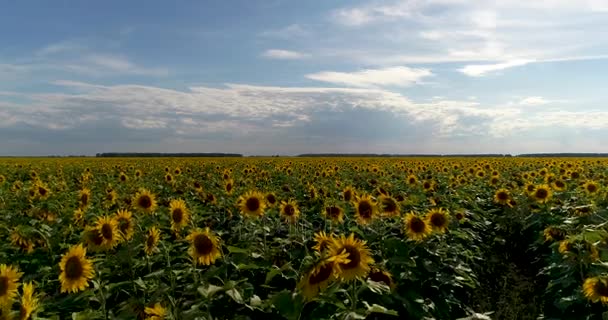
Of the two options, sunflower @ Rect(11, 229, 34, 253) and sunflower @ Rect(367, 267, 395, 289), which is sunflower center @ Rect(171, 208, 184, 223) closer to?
sunflower @ Rect(11, 229, 34, 253)

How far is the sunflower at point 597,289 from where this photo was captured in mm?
4777

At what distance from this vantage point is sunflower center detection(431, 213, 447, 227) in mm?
6949

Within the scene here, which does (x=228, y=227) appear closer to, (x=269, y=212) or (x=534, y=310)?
(x=269, y=212)

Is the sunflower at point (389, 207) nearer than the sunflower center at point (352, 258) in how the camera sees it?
No

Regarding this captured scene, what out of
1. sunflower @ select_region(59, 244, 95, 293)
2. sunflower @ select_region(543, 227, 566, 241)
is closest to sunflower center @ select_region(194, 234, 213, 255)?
sunflower @ select_region(59, 244, 95, 293)

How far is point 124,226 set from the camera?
5.92m

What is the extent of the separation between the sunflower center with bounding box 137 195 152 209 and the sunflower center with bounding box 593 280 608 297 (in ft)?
17.7

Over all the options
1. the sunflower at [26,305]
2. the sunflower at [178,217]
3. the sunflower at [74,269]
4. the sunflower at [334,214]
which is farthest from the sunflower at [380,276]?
the sunflower at [178,217]

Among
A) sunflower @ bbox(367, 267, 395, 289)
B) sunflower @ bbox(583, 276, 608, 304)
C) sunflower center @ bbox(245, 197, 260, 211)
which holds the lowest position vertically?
sunflower @ bbox(583, 276, 608, 304)

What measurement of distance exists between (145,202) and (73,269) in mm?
2881

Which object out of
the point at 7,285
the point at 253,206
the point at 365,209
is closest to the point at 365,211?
the point at 365,209

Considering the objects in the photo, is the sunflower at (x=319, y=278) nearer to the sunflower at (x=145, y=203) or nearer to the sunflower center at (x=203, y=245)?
the sunflower center at (x=203, y=245)

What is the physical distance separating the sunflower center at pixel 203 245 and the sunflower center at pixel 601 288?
137 inches

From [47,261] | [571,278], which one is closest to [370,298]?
[571,278]
